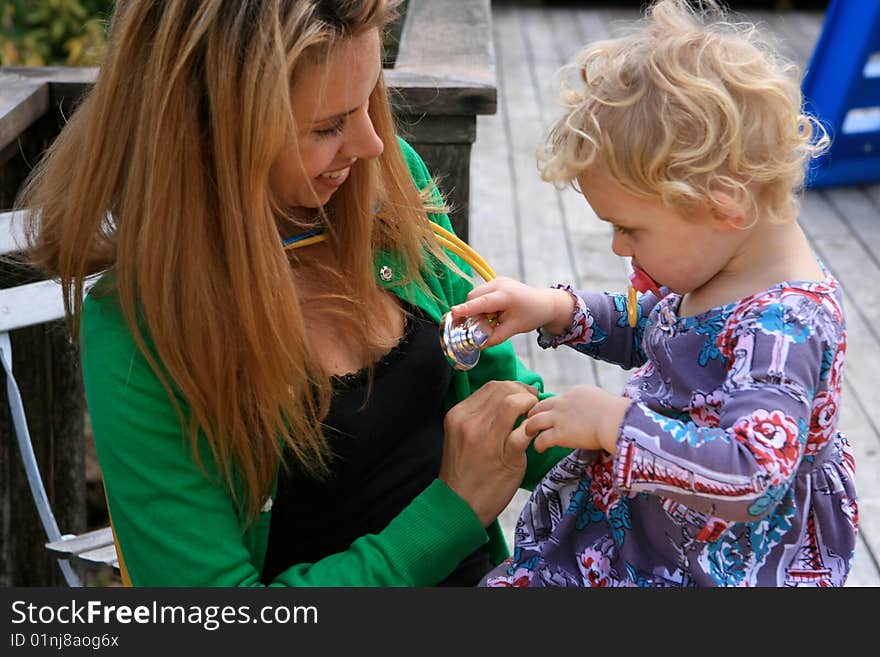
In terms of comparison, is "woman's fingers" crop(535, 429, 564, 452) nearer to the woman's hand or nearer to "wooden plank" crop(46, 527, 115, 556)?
the woman's hand

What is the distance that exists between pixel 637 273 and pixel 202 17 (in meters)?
0.60

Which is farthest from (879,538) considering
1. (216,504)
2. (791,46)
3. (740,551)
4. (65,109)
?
(791,46)

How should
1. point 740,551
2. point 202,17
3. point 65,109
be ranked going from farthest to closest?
point 65,109, point 740,551, point 202,17

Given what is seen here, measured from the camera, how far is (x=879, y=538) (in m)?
2.65

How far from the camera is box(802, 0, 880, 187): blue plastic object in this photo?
4797mm

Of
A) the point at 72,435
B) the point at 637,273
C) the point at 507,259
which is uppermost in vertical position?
the point at 637,273

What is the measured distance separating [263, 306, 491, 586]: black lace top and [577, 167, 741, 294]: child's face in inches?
13.3

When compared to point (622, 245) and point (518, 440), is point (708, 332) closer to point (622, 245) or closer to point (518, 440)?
point (622, 245)

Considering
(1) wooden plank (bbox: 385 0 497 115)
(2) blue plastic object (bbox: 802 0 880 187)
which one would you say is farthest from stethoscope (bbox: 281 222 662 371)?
(2) blue plastic object (bbox: 802 0 880 187)

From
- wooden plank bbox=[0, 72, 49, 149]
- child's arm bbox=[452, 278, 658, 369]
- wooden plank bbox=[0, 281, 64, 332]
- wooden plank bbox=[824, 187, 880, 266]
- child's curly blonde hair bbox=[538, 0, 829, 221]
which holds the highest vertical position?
child's curly blonde hair bbox=[538, 0, 829, 221]

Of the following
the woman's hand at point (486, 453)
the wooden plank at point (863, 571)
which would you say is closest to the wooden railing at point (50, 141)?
the woman's hand at point (486, 453)

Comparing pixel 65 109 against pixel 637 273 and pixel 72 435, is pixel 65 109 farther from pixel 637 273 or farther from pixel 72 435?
pixel 637 273

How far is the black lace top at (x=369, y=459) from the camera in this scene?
59.0 inches

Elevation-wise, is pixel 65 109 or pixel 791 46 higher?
pixel 65 109
